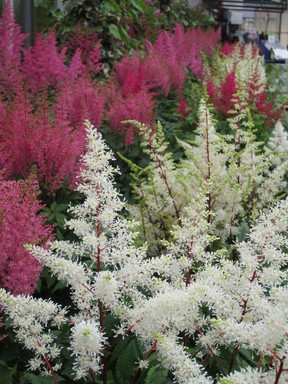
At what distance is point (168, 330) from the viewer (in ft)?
4.80

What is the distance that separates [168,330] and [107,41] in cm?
501

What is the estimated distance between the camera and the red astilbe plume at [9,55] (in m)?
3.51

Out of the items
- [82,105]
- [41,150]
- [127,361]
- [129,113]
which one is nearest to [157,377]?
[127,361]

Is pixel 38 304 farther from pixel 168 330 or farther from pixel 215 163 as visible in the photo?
pixel 215 163

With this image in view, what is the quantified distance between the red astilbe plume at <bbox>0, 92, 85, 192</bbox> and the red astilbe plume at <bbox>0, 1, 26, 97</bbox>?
0.86 metres

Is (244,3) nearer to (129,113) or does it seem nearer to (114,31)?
(114,31)

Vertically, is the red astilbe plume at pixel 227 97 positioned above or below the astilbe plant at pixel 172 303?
below

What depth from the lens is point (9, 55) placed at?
3.67 metres

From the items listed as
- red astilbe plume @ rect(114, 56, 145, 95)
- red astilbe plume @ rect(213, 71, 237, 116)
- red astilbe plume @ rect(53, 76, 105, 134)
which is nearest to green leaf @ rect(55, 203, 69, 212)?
red astilbe plume @ rect(53, 76, 105, 134)

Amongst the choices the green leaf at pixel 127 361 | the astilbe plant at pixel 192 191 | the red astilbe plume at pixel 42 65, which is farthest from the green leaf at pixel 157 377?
the red astilbe plume at pixel 42 65

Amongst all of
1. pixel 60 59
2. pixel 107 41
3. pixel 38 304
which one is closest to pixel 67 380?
pixel 38 304

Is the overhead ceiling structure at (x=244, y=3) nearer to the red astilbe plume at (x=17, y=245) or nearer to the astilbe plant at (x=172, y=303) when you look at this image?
the red astilbe plume at (x=17, y=245)

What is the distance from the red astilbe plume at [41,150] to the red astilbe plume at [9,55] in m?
0.86

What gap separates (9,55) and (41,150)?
56.8 inches
